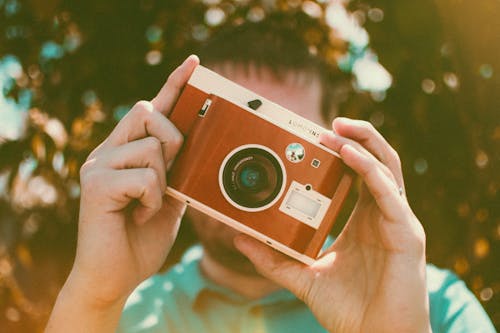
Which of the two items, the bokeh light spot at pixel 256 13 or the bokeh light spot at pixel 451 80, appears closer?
the bokeh light spot at pixel 451 80

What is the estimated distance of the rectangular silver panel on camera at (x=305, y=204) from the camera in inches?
61.1

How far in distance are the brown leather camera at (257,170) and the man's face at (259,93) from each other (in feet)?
1.69

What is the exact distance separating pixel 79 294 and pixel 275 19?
5.16 ft

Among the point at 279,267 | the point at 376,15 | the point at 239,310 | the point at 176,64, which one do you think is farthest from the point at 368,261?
the point at 176,64

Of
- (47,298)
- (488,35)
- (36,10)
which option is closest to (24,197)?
(47,298)

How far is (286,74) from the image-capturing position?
2189 millimetres

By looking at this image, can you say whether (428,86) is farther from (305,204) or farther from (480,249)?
(305,204)

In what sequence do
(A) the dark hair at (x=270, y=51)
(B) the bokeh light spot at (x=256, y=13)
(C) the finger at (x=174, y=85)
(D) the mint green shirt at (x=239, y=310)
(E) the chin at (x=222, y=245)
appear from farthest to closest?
1. (B) the bokeh light spot at (x=256, y=13)
2. (A) the dark hair at (x=270, y=51)
3. (E) the chin at (x=222, y=245)
4. (D) the mint green shirt at (x=239, y=310)
5. (C) the finger at (x=174, y=85)

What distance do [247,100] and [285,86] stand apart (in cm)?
61

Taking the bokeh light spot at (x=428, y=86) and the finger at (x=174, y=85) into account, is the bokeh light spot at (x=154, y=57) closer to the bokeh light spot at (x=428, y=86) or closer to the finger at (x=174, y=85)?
the finger at (x=174, y=85)

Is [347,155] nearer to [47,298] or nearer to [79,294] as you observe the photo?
[79,294]

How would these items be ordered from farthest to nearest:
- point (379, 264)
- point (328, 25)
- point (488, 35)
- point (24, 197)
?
point (328, 25)
point (24, 197)
point (488, 35)
point (379, 264)

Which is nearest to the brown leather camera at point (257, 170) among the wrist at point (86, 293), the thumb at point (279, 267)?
the thumb at point (279, 267)

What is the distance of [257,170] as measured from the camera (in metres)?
1.54
